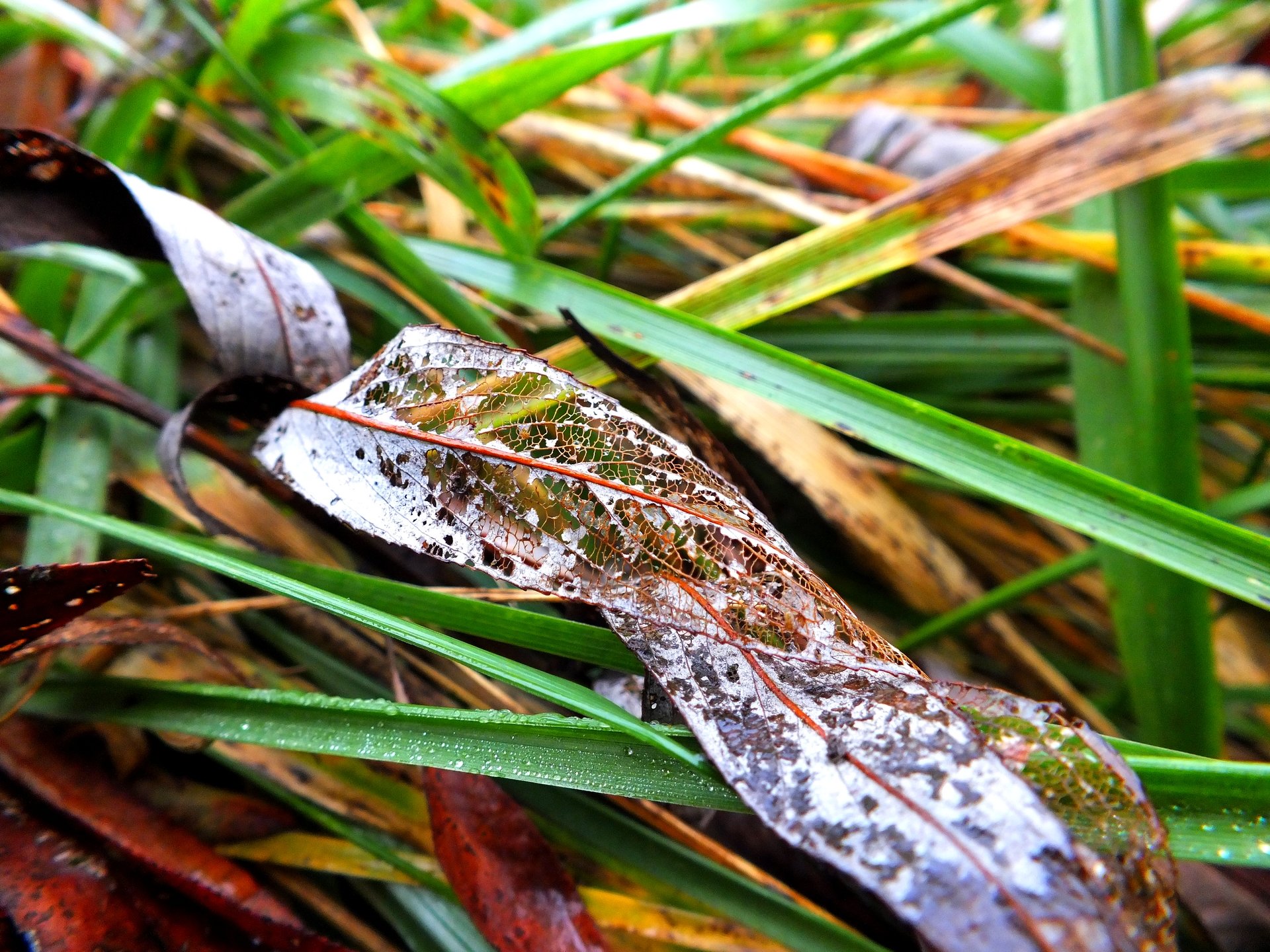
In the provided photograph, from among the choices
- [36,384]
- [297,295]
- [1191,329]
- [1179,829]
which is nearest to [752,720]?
[1179,829]

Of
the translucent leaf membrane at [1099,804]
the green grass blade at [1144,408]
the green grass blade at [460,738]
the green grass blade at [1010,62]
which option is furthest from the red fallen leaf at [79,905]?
the green grass blade at [1010,62]

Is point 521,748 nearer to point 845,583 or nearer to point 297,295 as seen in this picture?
point 297,295

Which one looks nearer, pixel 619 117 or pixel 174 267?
pixel 174 267

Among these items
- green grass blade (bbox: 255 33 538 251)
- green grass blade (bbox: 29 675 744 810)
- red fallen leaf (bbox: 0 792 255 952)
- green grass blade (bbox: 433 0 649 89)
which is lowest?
red fallen leaf (bbox: 0 792 255 952)

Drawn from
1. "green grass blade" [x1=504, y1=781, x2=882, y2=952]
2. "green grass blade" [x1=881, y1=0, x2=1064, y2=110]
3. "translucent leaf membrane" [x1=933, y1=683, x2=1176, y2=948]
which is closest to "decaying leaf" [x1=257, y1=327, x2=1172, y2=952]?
"translucent leaf membrane" [x1=933, y1=683, x2=1176, y2=948]

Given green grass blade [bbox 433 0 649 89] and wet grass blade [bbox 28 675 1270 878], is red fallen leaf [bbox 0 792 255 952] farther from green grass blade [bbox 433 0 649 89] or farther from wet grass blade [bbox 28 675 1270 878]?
green grass blade [bbox 433 0 649 89]

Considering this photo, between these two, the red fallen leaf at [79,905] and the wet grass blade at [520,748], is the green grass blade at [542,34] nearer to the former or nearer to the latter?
the wet grass blade at [520,748]
